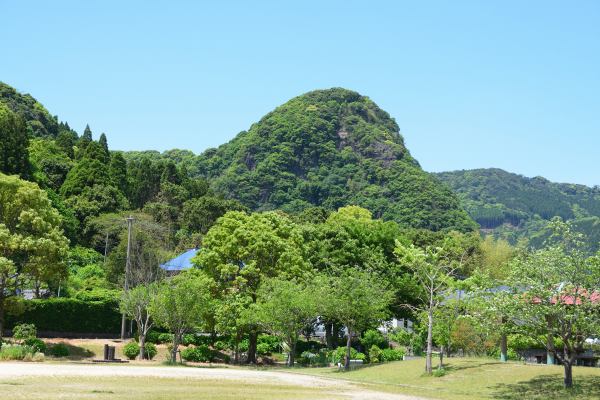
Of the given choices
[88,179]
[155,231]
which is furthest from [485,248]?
[88,179]

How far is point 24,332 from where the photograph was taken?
1802 inches

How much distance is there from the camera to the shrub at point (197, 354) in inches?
1941

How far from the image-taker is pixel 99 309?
179 feet

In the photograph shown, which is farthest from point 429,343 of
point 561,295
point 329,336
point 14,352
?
point 14,352

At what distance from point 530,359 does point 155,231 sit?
47.8 metres

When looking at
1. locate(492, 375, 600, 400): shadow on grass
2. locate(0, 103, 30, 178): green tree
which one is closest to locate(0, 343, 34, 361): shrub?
locate(492, 375, 600, 400): shadow on grass

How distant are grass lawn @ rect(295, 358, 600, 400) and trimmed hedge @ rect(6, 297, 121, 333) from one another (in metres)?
20.7

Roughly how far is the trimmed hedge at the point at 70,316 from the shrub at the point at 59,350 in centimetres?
435

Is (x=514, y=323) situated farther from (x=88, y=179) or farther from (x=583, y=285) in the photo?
(x=88, y=179)

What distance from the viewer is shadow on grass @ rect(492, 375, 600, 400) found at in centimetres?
2920

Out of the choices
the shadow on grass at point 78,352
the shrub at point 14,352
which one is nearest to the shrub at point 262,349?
the shadow on grass at point 78,352

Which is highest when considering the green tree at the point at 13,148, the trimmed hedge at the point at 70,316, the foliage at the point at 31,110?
the foliage at the point at 31,110

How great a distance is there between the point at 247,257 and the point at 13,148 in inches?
1756

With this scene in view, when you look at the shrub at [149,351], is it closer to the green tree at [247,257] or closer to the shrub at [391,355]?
the green tree at [247,257]
